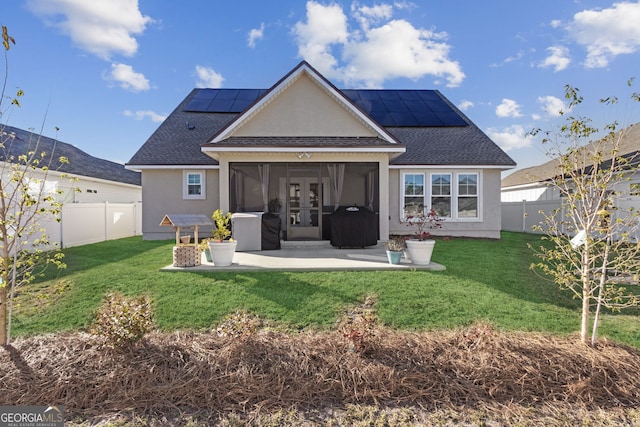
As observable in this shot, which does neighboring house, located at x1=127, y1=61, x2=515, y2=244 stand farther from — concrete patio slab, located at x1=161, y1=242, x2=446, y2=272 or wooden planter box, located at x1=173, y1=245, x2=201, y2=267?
wooden planter box, located at x1=173, y1=245, x2=201, y2=267

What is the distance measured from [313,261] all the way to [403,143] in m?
6.48

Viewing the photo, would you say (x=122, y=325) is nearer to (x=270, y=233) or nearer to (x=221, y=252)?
(x=221, y=252)

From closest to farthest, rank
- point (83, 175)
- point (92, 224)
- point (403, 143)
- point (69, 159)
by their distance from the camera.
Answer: point (403, 143), point (92, 224), point (83, 175), point (69, 159)

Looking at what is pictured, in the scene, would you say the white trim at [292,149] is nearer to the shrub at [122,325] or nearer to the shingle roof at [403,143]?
the shingle roof at [403,143]

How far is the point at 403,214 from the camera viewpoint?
13156mm

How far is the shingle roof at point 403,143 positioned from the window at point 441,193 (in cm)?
64

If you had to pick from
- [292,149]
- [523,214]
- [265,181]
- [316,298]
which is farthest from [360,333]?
[523,214]

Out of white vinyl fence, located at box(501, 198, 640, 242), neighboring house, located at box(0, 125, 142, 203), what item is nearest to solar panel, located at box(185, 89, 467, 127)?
white vinyl fence, located at box(501, 198, 640, 242)

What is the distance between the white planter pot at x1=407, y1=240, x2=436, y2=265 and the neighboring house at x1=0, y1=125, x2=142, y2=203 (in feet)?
50.4

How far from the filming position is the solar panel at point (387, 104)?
15.6m

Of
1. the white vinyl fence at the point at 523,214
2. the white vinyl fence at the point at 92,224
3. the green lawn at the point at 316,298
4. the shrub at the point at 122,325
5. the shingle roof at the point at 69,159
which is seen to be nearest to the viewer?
the shrub at the point at 122,325

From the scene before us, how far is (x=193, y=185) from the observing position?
43.0ft

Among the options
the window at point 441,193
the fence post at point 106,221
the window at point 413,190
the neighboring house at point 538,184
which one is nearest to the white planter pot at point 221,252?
the window at point 413,190

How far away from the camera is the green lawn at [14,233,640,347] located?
4.70 meters
